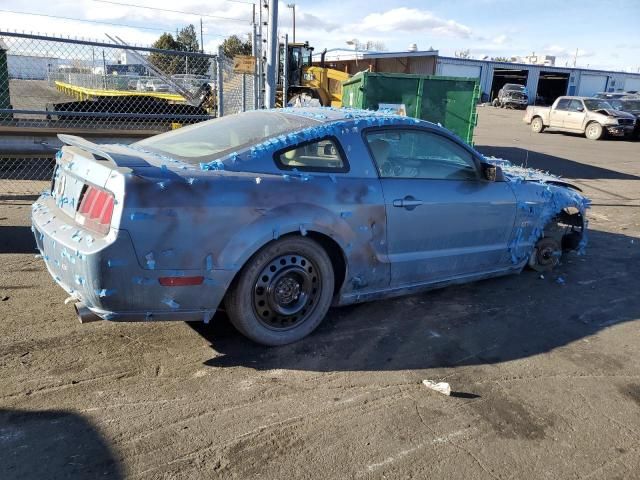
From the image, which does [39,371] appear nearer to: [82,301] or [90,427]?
[82,301]

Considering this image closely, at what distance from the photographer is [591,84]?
2303 inches

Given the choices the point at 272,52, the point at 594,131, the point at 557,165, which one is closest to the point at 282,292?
the point at 272,52

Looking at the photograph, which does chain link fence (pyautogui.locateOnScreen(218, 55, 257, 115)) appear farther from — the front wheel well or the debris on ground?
the debris on ground

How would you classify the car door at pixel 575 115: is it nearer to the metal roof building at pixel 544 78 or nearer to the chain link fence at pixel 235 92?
the chain link fence at pixel 235 92

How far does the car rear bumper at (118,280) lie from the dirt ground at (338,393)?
1.29ft

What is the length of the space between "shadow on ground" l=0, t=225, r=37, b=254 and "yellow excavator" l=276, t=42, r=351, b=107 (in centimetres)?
1181

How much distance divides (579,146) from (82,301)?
66.9 feet

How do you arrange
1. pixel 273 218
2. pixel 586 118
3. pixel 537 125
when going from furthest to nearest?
pixel 537 125
pixel 586 118
pixel 273 218

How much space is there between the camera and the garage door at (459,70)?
1960 inches

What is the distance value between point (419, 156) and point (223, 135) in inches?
61.3

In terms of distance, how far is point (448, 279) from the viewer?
4.53 m

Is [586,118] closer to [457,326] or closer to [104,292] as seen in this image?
[457,326]

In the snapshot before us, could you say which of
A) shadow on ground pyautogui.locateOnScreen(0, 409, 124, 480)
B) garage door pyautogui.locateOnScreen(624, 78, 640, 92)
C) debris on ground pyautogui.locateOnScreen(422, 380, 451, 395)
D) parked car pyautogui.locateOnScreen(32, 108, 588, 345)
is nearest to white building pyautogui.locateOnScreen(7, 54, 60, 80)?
parked car pyautogui.locateOnScreen(32, 108, 588, 345)

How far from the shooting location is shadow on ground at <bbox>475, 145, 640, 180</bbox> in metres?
13.2
